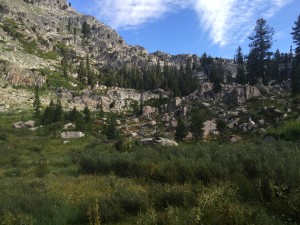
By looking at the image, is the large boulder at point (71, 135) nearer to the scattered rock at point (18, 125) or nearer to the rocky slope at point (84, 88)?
the rocky slope at point (84, 88)

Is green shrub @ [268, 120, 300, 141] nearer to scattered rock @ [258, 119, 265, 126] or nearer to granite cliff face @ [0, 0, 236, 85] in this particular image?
scattered rock @ [258, 119, 265, 126]

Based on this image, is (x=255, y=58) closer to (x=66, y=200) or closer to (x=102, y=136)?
(x=102, y=136)

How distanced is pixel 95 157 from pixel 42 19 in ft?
550

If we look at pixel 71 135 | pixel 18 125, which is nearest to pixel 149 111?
pixel 18 125

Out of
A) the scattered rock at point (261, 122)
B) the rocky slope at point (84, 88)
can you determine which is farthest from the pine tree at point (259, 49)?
the scattered rock at point (261, 122)

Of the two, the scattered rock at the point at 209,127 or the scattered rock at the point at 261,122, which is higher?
the scattered rock at the point at 261,122

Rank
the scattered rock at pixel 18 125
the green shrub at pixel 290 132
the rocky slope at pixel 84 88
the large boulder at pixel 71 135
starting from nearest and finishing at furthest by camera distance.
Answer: the green shrub at pixel 290 132 → the large boulder at pixel 71 135 → the scattered rock at pixel 18 125 → the rocky slope at pixel 84 88

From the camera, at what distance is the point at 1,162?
24.2m

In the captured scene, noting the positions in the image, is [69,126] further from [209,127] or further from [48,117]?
[209,127]

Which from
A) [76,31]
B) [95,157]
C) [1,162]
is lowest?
[1,162]

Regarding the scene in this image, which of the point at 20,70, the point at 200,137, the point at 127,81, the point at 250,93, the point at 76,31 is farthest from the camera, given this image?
the point at 76,31

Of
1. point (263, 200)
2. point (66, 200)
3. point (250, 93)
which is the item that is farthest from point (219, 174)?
point (250, 93)

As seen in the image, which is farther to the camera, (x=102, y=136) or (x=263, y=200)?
(x=102, y=136)

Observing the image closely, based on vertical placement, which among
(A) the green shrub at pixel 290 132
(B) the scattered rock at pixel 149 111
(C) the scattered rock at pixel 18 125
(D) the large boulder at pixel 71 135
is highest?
(B) the scattered rock at pixel 149 111
